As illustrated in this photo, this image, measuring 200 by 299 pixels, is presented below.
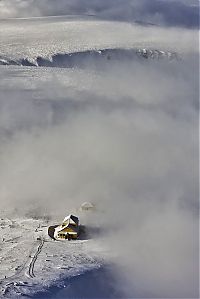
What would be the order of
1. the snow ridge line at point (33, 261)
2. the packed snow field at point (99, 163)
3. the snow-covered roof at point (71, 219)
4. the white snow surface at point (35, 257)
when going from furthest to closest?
1. the snow-covered roof at point (71, 219)
2. the packed snow field at point (99, 163)
3. the snow ridge line at point (33, 261)
4. the white snow surface at point (35, 257)

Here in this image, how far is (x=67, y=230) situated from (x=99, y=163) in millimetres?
4321

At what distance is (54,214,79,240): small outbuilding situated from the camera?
12219mm

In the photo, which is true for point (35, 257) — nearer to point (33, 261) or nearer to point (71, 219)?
point (33, 261)

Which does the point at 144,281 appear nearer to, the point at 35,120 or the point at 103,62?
the point at 35,120

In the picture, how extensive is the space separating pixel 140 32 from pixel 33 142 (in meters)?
19.9

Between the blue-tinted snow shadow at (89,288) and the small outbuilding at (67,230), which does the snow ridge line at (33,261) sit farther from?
the blue-tinted snow shadow at (89,288)

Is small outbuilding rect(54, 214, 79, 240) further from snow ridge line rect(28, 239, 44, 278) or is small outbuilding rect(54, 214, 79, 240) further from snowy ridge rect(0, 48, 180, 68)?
snowy ridge rect(0, 48, 180, 68)

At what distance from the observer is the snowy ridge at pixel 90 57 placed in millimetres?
28922

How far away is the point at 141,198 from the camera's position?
1420 centimetres

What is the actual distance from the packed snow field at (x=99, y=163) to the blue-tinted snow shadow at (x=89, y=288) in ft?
0.58

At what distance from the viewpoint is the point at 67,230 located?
1221cm

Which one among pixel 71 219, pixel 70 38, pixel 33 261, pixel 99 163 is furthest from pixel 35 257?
pixel 70 38

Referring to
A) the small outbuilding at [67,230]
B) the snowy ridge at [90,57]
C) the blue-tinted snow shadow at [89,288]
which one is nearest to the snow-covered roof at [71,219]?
the small outbuilding at [67,230]

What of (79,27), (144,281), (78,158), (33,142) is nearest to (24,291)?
(144,281)
